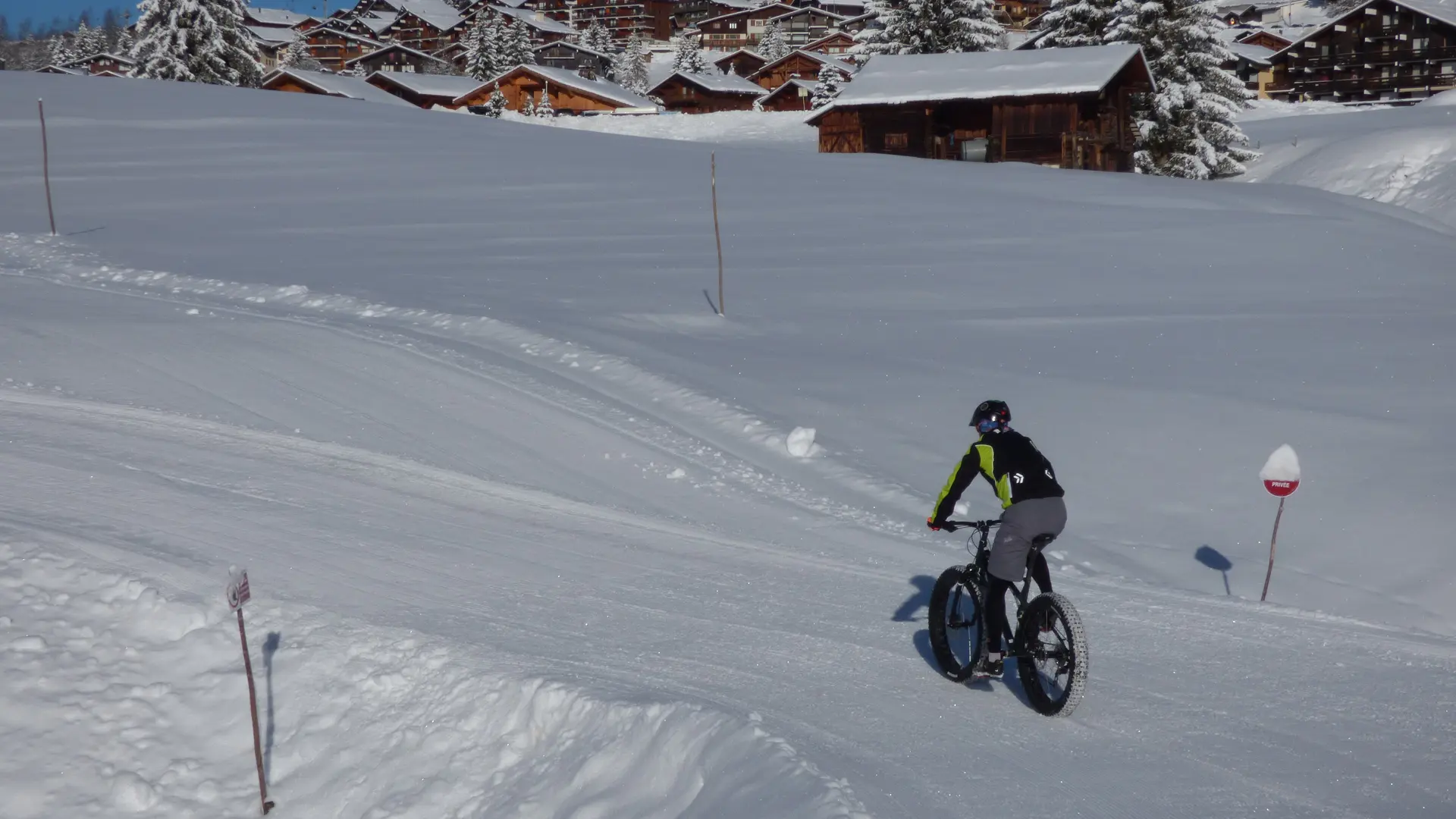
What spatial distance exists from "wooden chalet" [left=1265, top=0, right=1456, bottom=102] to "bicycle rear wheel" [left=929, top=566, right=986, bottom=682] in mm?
66779

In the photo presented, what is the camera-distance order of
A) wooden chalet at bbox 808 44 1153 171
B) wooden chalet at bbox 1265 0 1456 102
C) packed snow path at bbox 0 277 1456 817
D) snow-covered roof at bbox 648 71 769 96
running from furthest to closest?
1. snow-covered roof at bbox 648 71 769 96
2. wooden chalet at bbox 1265 0 1456 102
3. wooden chalet at bbox 808 44 1153 171
4. packed snow path at bbox 0 277 1456 817

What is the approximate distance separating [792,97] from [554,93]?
48.3 ft

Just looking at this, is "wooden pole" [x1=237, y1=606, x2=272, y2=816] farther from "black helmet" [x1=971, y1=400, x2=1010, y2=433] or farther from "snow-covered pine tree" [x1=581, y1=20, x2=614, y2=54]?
"snow-covered pine tree" [x1=581, y1=20, x2=614, y2=54]

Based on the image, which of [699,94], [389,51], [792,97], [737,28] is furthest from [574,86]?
[737,28]

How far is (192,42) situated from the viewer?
5266 cm

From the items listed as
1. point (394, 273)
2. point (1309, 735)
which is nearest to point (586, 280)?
point (394, 273)

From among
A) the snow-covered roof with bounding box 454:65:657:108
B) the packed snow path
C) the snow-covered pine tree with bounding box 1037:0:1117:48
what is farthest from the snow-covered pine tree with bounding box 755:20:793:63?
the packed snow path

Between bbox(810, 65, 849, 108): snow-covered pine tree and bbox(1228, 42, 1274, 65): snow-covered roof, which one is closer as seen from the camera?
bbox(810, 65, 849, 108): snow-covered pine tree

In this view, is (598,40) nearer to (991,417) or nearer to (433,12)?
(433,12)

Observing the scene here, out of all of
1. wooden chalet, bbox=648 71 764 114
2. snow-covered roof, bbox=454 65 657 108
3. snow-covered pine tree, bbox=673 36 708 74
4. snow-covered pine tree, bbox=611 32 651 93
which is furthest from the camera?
snow-covered pine tree, bbox=611 32 651 93

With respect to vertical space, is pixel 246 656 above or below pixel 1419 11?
below

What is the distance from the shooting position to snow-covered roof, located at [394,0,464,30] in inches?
5699

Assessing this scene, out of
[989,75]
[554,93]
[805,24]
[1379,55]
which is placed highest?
[805,24]

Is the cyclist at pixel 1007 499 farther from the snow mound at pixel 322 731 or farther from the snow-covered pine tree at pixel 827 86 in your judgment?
the snow-covered pine tree at pixel 827 86
